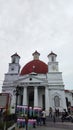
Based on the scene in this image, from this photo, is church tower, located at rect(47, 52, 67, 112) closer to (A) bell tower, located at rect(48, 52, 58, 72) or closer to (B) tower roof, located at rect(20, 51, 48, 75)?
(A) bell tower, located at rect(48, 52, 58, 72)

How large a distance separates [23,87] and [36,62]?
882 cm

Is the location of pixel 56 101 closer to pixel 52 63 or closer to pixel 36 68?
pixel 36 68

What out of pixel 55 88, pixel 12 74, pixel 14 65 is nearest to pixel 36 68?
pixel 14 65

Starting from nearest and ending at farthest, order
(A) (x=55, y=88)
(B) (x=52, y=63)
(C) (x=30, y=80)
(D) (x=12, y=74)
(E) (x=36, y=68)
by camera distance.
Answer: (A) (x=55, y=88) → (C) (x=30, y=80) → (E) (x=36, y=68) → (B) (x=52, y=63) → (D) (x=12, y=74)

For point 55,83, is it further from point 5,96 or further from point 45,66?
point 5,96

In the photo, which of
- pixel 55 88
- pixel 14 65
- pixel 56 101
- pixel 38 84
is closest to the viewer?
pixel 56 101

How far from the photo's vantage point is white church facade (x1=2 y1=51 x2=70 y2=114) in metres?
32.9

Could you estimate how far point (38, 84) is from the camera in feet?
110

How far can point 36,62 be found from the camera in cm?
3969

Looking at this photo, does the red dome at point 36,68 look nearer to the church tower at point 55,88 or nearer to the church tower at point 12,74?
the church tower at point 55,88

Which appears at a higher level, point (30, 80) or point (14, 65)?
point (14, 65)

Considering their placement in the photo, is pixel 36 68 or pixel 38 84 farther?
pixel 36 68

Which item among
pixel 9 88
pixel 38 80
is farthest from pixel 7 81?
pixel 38 80

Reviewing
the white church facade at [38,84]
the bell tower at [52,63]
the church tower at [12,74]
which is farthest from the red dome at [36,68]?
the church tower at [12,74]
